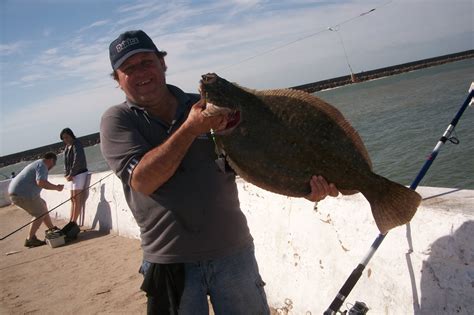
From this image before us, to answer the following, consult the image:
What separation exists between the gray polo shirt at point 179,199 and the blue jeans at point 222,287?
104 mm

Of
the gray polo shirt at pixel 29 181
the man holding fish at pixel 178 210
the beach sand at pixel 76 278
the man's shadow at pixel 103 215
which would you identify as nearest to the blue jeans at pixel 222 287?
the man holding fish at pixel 178 210

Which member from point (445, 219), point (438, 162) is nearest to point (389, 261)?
point (445, 219)

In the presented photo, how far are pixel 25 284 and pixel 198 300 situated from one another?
5.86 meters

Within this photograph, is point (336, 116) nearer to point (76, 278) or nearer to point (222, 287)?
point (222, 287)

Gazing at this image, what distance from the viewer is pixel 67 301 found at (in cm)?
636

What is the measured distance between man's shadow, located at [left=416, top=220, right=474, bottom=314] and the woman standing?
9.89 metres

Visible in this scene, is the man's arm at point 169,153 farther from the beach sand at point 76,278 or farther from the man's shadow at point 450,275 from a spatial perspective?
the beach sand at point 76,278

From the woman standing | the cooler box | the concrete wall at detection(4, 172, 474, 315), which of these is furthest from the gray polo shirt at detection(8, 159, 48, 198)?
the concrete wall at detection(4, 172, 474, 315)

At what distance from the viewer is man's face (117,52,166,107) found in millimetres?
2992

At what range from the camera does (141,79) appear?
300cm

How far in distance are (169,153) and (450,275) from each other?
2058 millimetres

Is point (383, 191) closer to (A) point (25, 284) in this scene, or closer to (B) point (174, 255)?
(B) point (174, 255)

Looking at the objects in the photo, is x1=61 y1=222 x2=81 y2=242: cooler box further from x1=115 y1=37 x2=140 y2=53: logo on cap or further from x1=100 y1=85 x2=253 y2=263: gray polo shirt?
x1=115 y1=37 x2=140 y2=53: logo on cap

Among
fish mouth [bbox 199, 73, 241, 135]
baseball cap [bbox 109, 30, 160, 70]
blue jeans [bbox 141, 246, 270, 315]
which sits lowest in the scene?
blue jeans [bbox 141, 246, 270, 315]
